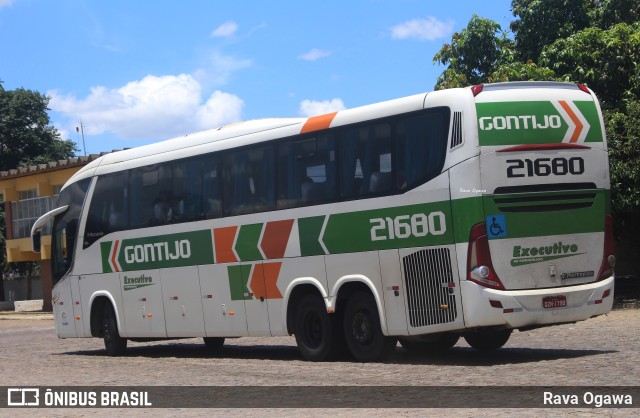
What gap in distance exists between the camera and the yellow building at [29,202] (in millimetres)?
51500

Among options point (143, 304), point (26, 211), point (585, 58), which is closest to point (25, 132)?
point (26, 211)

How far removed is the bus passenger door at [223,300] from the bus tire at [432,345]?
2.70 meters

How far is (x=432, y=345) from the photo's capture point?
17.9m

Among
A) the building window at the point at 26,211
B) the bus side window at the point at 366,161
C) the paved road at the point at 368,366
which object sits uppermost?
the building window at the point at 26,211

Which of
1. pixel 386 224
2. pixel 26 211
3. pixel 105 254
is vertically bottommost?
pixel 386 224

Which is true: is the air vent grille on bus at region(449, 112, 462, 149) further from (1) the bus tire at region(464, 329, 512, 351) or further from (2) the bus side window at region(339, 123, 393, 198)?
(1) the bus tire at region(464, 329, 512, 351)

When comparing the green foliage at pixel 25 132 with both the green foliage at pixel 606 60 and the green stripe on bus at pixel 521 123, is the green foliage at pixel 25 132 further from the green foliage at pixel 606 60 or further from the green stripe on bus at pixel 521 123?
the green stripe on bus at pixel 521 123

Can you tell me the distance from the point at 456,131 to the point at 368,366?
350 cm

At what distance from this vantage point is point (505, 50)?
123ft

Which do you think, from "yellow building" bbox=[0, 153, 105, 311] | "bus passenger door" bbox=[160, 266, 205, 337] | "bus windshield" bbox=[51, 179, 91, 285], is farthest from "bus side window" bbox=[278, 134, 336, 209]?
"yellow building" bbox=[0, 153, 105, 311]

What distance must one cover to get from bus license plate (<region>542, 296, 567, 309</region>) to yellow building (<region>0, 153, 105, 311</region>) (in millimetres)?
38568

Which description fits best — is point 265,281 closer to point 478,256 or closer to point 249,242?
point 249,242

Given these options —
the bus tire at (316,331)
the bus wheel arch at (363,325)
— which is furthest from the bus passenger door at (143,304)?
the bus wheel arch at (363,325)

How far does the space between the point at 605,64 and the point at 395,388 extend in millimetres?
21241
